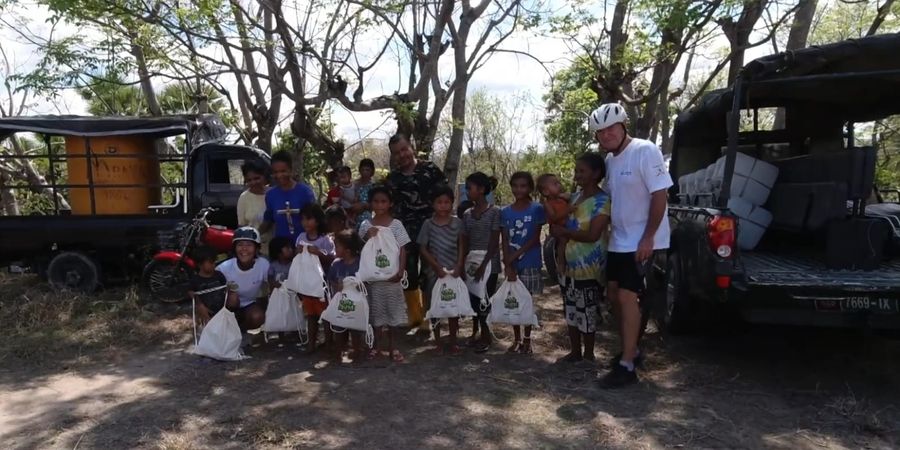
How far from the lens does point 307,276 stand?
4.82 m

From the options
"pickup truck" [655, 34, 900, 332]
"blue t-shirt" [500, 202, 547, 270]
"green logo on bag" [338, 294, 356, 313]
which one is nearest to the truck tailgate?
"pickup truck" [655, 34, 900, 332]

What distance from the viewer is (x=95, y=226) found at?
23.3ft

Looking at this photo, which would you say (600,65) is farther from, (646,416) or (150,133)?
(646,416)

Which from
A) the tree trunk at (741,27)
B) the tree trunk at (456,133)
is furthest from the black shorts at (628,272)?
the tree trunk at (741,27)

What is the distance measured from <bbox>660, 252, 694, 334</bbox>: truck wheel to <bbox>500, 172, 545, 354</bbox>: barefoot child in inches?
39.5

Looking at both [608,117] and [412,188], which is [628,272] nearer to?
[608,117]

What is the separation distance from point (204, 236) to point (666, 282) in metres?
4.66

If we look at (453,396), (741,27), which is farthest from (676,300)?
(741,27)

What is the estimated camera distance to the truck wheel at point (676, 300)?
4.74m

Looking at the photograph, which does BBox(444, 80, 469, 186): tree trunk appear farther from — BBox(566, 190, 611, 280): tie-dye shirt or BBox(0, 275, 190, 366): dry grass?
BBox(566, 190, 611, 280): tie-dye shirt

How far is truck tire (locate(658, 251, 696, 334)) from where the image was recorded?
15.5 feet

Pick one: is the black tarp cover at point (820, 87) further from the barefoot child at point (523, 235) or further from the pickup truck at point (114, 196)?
the pickup truck at point (114, 196)

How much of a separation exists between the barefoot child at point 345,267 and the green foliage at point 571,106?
668 cm

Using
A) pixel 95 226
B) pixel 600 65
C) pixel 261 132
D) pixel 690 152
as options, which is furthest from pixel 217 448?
pixel 600 65
